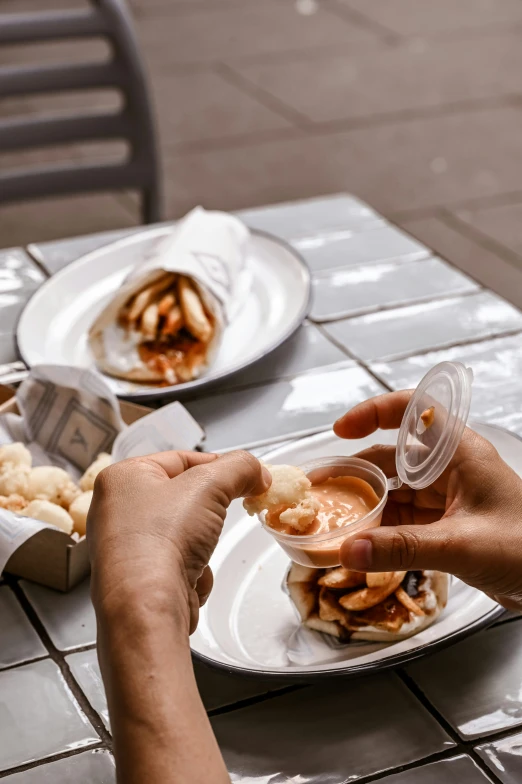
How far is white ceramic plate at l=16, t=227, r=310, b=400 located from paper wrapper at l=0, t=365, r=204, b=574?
0.13 metres

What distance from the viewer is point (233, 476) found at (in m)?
0.75

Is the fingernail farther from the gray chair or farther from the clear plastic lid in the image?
the gray chair

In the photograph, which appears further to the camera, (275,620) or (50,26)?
(50,26)

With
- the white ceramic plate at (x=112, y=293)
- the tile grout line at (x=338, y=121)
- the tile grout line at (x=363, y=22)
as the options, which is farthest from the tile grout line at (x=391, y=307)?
the tile grout line at (x=363, y=22)

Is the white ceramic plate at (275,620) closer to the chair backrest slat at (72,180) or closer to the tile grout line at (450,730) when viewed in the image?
the tile grout line at (450,730)

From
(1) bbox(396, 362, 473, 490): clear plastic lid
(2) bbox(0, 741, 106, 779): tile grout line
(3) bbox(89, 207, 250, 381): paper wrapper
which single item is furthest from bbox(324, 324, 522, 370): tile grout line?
(2) bbox(0, 741, 106, 779): tile grout line

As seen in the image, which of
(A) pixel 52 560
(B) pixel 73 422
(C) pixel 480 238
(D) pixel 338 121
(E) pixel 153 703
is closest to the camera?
(E) pixel 153 703

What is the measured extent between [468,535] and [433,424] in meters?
0.11

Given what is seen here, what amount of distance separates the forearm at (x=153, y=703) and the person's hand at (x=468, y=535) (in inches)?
7.0

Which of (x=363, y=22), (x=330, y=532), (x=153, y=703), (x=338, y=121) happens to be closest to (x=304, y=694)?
(x=330, y=532)

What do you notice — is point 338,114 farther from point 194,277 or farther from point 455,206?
point 194,277

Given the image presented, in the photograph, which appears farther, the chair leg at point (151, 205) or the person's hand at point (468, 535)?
the chair leg at point (151, 205)

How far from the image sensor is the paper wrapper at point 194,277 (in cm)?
138

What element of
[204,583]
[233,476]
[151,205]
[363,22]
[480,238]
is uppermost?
[233,476]
